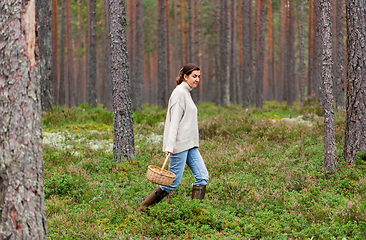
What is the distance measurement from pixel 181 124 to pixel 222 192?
1.86 m

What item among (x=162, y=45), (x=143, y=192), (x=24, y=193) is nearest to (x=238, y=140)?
(x=143, y=192)

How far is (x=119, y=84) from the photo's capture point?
7.87 metres

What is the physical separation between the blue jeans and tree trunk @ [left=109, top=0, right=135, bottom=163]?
326 cm

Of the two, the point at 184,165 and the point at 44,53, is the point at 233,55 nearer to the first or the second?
the point at 44,53

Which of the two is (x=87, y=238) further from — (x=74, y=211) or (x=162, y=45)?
(x=162, y=45)

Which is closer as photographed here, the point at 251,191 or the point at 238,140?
the point at 251,191

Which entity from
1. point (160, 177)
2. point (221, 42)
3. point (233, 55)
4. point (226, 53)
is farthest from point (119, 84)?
point (233, 55)

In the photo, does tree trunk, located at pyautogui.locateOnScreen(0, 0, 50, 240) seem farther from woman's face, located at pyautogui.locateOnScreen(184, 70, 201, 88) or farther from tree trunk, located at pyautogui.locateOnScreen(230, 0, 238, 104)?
tree trunk, located at pyautogui.locateOnScreen(230, 0, 238, 104)

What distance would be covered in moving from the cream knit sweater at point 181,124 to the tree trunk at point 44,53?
10823 mm

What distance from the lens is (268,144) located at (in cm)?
922

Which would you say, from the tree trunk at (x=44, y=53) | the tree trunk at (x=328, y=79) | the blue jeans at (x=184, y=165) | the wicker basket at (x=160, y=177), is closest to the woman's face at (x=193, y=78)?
the blue jeans at (x=184, y=165)

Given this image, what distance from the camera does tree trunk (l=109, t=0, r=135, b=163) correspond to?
7.84 m

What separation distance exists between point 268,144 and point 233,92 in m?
17.9

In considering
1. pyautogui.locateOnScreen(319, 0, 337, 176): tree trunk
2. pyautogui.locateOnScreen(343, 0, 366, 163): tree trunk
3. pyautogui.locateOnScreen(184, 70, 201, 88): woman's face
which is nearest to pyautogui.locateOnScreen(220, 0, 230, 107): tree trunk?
pyautogui.locateOnScreen(343, 0, 366, 163): tree trunk
